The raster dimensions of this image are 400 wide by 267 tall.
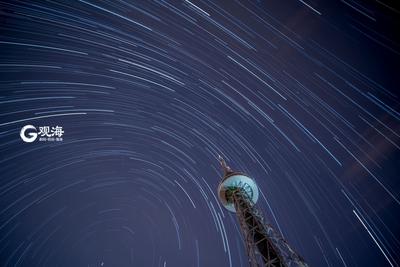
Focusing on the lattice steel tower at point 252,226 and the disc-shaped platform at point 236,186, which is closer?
the lattice steel tower at point 252,226

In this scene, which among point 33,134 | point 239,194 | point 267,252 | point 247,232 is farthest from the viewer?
point 239,194

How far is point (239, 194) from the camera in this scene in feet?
81.2

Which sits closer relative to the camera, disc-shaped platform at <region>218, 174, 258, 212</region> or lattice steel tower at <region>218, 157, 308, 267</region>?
lattice steel tower at <region>218, 157, 308, 267</region>

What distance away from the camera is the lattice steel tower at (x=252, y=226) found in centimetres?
1566

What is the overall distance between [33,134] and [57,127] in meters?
1.81

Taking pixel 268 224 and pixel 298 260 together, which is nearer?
pixel 298 260

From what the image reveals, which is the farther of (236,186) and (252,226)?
(236,186)

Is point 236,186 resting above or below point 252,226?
above

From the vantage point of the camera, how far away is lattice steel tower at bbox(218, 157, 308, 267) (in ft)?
51.4

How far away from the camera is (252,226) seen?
19609mm

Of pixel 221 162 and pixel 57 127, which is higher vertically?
pixel 221 162

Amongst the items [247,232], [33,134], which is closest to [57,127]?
[33,134]

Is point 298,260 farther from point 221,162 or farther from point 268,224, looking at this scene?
point 221,162

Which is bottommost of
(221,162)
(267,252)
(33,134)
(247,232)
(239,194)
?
(267,252)
